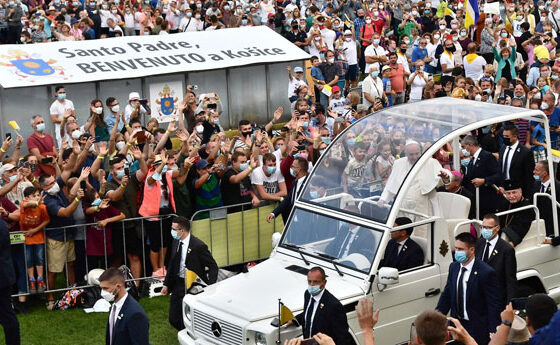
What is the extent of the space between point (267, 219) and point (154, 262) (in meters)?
1.83

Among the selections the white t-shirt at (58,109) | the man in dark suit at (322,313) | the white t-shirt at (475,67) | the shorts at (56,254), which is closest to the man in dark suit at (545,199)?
the man in dark suit at (322,313)

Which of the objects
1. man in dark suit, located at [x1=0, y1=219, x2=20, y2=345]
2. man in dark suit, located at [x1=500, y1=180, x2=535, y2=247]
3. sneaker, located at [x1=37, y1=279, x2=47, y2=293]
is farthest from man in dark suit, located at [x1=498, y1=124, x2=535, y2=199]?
man in dark suit, located at [x1=0, y1=219, x2=20, y2=345]

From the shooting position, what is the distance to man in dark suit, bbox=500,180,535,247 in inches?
468

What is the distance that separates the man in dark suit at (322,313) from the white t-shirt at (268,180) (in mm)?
4874

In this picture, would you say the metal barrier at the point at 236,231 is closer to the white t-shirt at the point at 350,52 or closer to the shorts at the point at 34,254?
the shorts at the point at 34,254

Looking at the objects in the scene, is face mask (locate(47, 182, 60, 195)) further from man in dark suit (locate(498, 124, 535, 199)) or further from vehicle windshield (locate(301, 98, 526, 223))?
man in dark suit (locate(498, 124, 535, 199))

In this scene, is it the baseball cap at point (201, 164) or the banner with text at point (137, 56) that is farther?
the banner with text at point (137, 56)

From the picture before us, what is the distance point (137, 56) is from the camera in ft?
71.6

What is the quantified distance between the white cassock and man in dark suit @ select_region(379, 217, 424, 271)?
1.21 feet

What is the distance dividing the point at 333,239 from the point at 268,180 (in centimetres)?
345

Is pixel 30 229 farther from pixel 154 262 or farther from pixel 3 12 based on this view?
pixel 3 12

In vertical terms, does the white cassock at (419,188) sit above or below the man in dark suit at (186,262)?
above

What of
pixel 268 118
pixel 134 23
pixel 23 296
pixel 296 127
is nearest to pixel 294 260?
pixel 23 296

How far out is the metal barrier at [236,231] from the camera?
45.6ft
